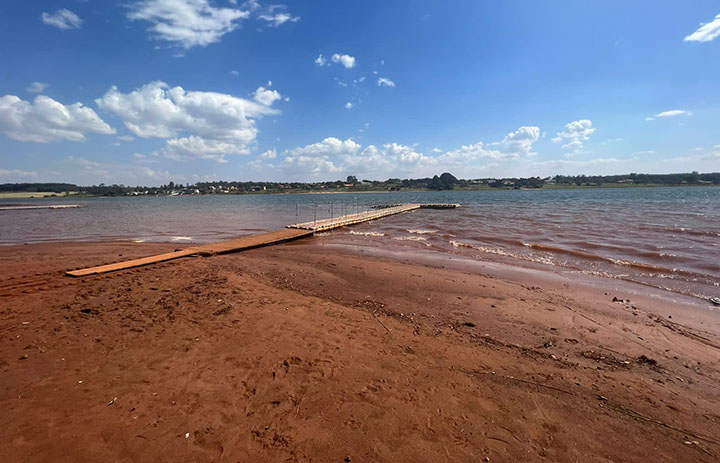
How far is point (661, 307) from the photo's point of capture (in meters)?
8.01

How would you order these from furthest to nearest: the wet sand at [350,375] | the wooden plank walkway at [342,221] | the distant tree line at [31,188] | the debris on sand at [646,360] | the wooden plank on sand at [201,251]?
the distant tree line at [31,188] < the wooden plank walkway at [342,221] < the wooden plank on sand at [201,251] < the debris on sand at [646,360] < the wet sand at [350,375]

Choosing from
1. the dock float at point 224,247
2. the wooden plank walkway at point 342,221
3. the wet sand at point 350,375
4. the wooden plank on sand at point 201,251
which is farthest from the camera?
the wooden plank walkway at point 342,221

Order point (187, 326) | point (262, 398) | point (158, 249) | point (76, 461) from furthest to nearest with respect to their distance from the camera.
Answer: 1. point (158, 249)
2. point (187, 326)
3. point (262, 398)
4. point (76, 461)

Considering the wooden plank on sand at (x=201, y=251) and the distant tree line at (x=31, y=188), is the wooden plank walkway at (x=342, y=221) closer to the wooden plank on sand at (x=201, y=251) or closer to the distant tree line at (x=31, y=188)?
the wooden plank on sand at (x=201, y=251)

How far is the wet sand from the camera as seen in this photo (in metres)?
3.40

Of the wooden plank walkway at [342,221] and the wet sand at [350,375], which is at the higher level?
the wet sand at [350,375]

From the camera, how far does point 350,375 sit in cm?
464

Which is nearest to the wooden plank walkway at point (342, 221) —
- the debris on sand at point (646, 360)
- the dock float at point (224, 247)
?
the dock float at point (224, 247)

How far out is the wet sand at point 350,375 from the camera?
340 cm

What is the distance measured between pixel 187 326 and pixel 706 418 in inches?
308

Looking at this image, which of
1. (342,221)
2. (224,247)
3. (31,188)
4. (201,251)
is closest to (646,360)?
(201,251)

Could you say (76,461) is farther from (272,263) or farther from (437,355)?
(272,263)

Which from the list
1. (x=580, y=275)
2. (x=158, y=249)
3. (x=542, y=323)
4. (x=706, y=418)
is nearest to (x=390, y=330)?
(x=542, y=323)

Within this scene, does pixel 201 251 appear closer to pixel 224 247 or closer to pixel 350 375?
pixel 224 247
